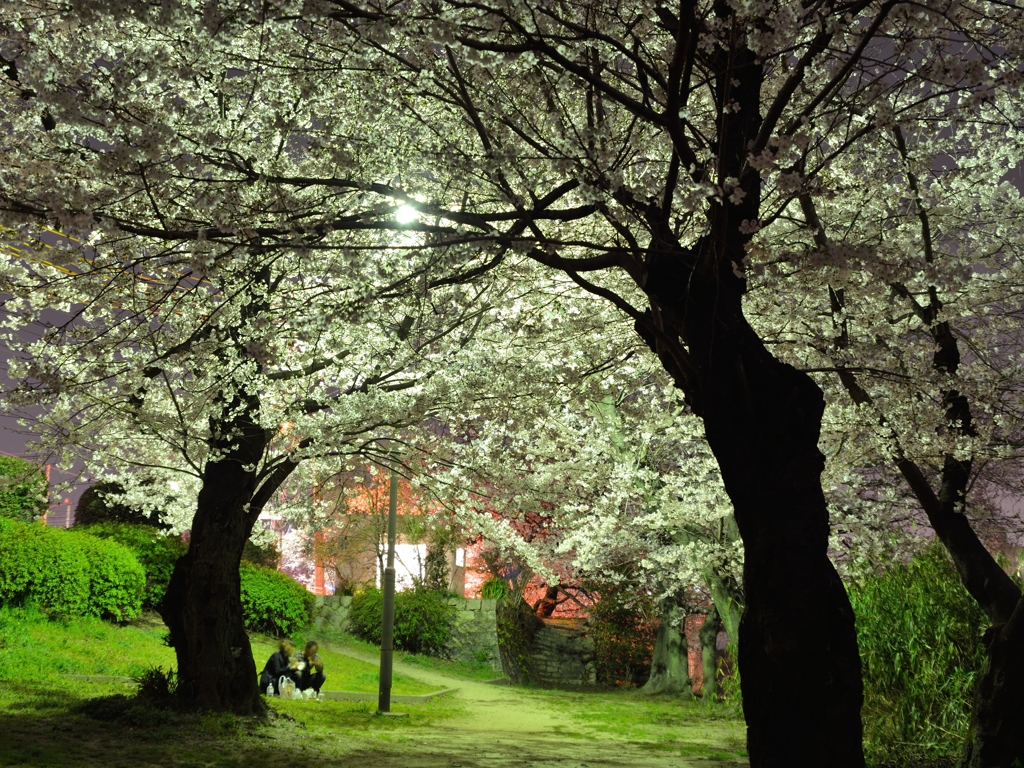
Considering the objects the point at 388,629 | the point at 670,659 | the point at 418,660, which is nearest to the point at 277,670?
the point at 388,629

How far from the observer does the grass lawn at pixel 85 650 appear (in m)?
11.6

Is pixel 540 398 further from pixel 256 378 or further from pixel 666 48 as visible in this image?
pixel 666 48

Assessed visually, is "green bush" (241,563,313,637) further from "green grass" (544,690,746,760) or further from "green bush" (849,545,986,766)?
"green bush" (849,545,986,766)

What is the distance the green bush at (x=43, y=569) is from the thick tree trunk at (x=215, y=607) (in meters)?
5.34

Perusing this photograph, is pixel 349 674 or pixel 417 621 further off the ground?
pixel 417 621

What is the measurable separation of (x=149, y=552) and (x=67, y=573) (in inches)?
137

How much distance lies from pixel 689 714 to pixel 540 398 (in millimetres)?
9204

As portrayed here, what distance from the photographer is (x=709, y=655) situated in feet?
67.9

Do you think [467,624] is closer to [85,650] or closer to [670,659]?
[670,659]

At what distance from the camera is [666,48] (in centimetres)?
743

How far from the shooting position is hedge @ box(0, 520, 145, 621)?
13.7m

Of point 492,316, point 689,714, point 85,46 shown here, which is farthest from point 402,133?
point 689,714

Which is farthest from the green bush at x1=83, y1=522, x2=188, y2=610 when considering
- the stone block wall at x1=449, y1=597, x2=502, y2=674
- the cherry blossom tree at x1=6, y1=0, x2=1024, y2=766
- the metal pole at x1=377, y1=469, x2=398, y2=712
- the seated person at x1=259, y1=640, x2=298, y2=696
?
the cherry blossom tree at x1=6, y1=0, x2=1024, y2=766

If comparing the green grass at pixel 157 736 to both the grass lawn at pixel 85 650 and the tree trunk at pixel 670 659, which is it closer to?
the grass lawn at pixel 85 650
